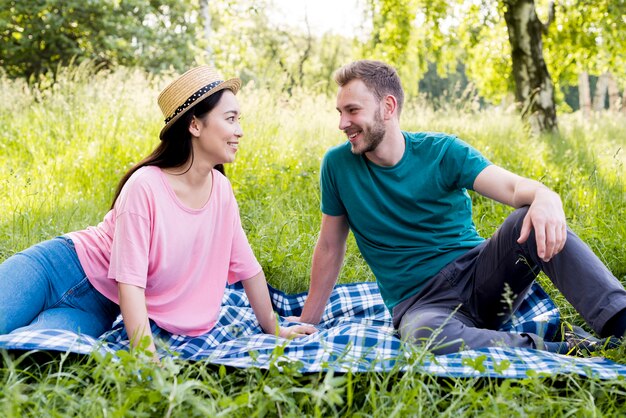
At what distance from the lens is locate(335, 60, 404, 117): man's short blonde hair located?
10.3ft

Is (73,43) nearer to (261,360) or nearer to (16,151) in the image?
(16,151)

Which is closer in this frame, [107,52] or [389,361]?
[389,361]

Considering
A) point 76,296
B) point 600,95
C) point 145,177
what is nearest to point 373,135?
point 145,177

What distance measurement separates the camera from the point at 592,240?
3969 millimetres

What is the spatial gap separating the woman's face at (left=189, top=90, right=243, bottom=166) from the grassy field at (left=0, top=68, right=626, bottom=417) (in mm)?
Result: 926

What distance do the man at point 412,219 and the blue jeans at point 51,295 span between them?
1.07m

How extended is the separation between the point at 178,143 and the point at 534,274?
Result: 166cm

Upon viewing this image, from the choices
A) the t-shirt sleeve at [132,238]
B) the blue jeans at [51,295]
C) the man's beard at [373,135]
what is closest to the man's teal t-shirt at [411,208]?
the man's beard at [373,135]

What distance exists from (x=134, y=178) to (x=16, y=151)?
154 inches

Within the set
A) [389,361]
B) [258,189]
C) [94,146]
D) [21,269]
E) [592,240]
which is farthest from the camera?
[94,146]

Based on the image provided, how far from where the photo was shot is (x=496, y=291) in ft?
9.51

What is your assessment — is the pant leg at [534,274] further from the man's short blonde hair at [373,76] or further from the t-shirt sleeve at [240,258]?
the t-shirt sleeve at [240,258]

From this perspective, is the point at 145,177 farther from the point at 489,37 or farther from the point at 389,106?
the point at 489,37

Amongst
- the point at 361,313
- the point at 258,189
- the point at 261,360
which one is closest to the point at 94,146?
the point at 258,189
